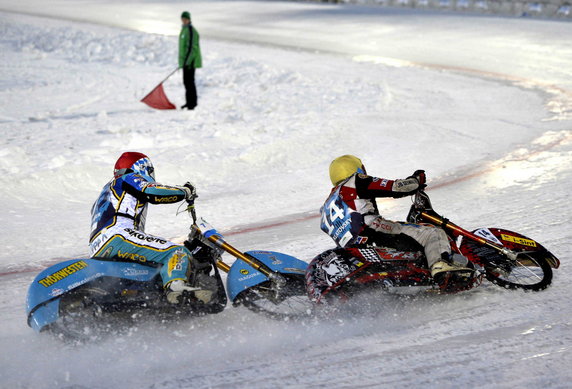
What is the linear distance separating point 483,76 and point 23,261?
1256 centimetres

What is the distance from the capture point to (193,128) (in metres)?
12.7

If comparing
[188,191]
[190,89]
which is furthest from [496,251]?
[190,89]

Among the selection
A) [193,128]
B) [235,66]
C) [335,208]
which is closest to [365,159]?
[193,128]

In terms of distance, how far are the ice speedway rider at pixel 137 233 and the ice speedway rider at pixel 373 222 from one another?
122 cm

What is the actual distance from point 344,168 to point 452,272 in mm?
1247

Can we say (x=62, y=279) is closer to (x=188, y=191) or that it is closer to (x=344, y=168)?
(x=188, y=191)

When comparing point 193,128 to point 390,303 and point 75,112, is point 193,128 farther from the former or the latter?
point 390,303

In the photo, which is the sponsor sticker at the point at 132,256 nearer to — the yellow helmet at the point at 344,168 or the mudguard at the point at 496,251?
the yellow helmet at the point at 344,168

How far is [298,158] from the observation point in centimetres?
1098

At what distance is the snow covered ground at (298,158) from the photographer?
16.1 feet

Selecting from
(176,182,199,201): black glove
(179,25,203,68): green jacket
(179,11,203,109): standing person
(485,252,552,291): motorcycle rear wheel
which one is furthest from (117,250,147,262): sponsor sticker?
(179,25,203,68): green jacket

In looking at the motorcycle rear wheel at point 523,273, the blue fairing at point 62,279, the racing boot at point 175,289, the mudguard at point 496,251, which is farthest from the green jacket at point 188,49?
the motorcycle rear wheel at point 523,273

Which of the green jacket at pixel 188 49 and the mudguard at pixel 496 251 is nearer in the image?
the mudguard at pixel 496 251

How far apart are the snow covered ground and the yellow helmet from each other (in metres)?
1.07
